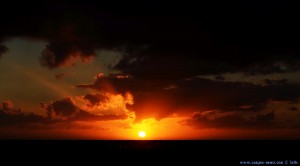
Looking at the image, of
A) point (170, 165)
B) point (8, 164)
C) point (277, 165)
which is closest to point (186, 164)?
point (170, 165)

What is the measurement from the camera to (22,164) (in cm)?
5056

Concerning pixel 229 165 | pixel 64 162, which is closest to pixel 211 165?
pixel 229 165

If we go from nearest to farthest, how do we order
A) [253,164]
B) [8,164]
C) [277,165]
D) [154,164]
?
[277,165]
[253,164]
[8,164]
[154,164]

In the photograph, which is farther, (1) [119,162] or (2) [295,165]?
(1) [119,162]

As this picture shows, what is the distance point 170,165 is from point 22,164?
56.2 ft

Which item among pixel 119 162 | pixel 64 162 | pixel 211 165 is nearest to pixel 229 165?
pixel 211 165

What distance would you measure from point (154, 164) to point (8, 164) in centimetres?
1699

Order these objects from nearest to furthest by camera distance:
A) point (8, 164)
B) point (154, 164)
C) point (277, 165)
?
point (277, 165) → point (8, 164) → point (154, 164)

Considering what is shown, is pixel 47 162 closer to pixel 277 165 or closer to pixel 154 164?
pixel 154 164

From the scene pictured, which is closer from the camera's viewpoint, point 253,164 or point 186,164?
point 253,164

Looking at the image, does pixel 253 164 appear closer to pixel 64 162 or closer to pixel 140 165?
pixel 140 165

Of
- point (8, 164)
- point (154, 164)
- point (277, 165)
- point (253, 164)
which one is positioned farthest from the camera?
point (154, 164)

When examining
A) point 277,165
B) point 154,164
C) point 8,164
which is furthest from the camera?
point 154,164

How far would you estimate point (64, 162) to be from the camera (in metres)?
54.9
